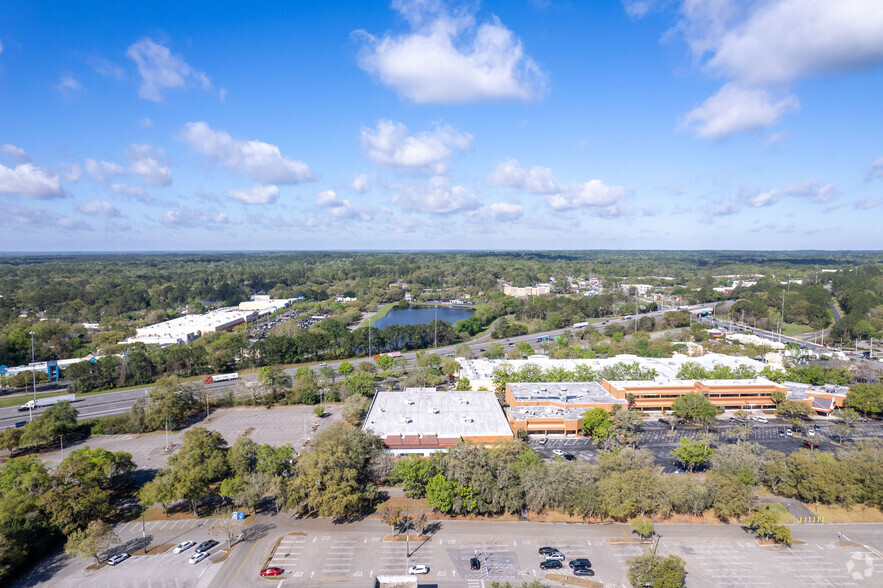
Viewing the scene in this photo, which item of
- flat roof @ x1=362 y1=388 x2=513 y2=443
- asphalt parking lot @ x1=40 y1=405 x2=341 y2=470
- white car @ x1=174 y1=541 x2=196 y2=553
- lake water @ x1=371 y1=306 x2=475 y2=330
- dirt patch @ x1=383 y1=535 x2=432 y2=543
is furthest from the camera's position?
lake water @ x1=371 y1=306 x2=475 y2=330

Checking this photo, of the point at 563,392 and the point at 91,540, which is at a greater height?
the point at 563,392

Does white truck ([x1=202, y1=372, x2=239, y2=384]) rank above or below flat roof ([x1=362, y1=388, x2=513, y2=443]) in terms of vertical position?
below

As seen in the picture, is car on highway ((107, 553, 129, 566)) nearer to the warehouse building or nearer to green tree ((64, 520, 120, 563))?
green tree ((64, 520, 120, 563))

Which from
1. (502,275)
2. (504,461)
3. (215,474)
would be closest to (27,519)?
(215,474)

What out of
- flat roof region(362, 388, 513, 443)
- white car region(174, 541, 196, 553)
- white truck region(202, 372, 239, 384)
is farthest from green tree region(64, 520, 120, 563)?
white truck region(202, 372, 239, 384)

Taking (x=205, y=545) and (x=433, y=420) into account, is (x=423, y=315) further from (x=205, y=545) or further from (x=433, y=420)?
(x=205, y=545)

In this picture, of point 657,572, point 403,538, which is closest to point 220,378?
point 403,538

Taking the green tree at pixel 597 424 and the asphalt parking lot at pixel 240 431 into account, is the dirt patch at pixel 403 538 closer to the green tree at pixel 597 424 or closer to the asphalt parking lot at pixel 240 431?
the asphalt parking lot at pixel 240 431
